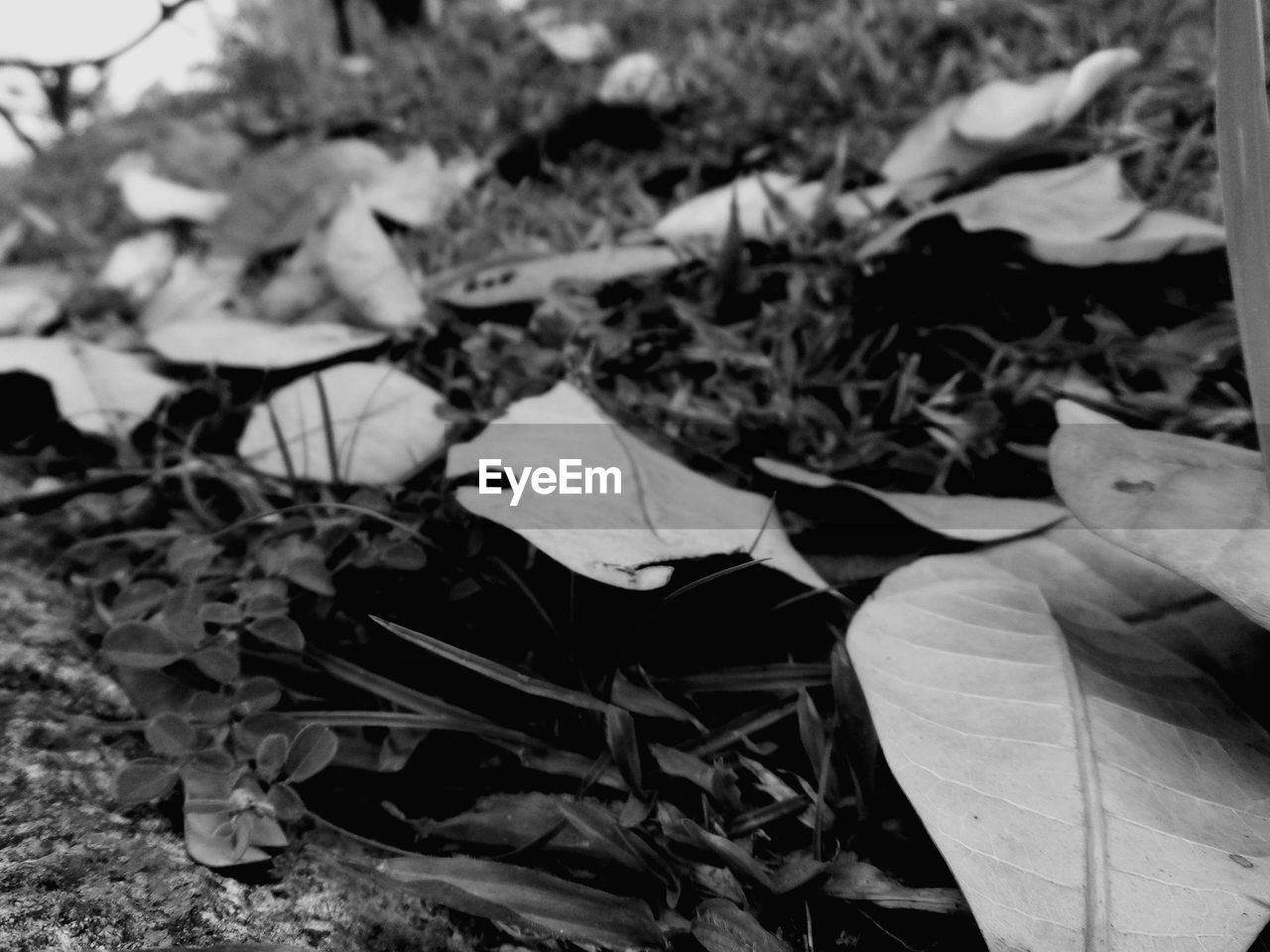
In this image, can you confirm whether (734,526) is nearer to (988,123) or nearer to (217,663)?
(217,663)

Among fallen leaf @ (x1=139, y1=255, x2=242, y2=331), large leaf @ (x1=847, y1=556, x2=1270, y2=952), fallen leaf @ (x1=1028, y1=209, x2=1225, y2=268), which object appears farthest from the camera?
fallen leaf @ (x1=139, y1=255, x2=242, y2=331)

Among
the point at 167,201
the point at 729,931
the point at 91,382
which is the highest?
the point at 167,201

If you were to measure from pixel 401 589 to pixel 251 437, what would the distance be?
361mm

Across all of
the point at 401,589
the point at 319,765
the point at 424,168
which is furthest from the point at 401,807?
the point at 424,168

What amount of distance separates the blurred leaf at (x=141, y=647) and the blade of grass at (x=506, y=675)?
0.65 feet

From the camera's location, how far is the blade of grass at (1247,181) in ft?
2.25

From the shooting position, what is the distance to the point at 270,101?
9.83ft

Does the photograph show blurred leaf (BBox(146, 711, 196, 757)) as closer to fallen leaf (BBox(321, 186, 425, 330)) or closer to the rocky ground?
the rocky ground

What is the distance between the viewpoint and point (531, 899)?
71cm

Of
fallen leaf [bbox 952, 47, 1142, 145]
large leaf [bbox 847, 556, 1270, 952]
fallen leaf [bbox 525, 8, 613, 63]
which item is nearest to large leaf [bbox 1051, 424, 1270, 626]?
large leaf [bbox 847, 556, 1270, 952]

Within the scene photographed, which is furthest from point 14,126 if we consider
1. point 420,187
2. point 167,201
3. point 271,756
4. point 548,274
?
point 271,756

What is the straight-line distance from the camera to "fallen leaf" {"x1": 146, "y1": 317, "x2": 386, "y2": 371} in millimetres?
1272

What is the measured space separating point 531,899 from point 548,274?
98 centimetres

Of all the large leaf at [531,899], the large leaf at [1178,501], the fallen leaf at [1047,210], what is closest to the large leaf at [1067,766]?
the large leaf at [1178,501]
